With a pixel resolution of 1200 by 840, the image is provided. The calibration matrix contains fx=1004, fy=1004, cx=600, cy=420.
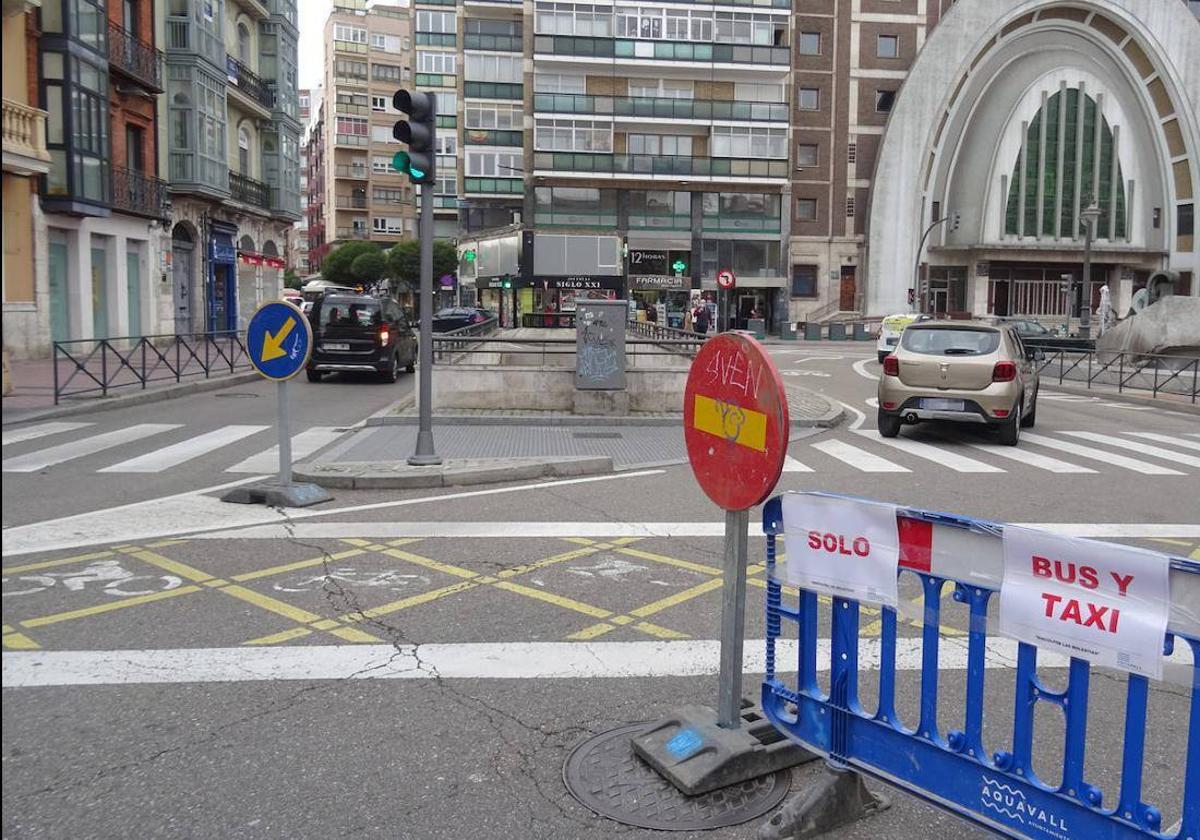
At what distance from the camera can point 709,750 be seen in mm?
3666

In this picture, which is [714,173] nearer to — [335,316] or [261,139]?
[261,139]

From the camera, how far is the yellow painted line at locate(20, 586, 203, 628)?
17.6 feet

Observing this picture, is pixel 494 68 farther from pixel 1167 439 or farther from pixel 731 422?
pixel 731 422

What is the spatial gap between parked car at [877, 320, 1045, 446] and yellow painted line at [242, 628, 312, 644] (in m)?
9.80

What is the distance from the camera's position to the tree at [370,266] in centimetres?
7076

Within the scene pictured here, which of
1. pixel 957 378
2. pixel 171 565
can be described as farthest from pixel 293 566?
pixel 957 378

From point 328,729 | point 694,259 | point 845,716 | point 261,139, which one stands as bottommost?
point 328,729

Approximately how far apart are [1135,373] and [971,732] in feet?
71.6

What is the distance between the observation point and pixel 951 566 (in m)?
3.16

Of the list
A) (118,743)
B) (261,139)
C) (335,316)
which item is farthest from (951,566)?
(261,139)

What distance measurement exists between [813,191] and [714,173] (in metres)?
7.88

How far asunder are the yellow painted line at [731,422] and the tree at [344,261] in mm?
72222

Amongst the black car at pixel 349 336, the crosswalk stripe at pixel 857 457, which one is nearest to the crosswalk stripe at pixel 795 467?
the crosswalk stripe at pixel 857 457

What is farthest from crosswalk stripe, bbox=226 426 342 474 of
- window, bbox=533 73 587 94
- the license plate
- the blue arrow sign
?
window, bbox=533 73 587 94
